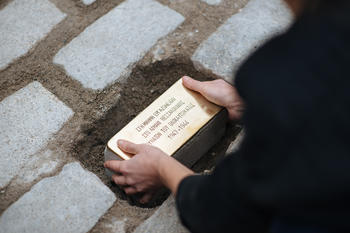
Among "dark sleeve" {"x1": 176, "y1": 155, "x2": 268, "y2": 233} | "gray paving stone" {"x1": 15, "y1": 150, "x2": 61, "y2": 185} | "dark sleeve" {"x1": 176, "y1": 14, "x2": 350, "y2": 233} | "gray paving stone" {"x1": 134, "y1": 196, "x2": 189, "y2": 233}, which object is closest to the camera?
"dark sleeve" {"x1": 176, "y1": 14, "x2": 350, "y2": 233}

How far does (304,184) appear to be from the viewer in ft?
2.09

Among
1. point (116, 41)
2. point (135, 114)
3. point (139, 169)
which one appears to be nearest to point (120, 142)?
point (139, 169)

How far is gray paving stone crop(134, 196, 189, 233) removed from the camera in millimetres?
1236

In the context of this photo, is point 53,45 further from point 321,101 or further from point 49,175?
point 321,101

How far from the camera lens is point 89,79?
5.17 ft

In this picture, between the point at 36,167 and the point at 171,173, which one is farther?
the point at 36,167

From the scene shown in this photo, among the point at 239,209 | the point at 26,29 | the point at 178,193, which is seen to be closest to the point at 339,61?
the point at 239,209

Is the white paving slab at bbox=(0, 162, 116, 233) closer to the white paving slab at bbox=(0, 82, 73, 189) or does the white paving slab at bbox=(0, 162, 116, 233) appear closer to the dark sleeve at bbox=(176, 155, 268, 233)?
the white paving slab at bbox=(0, 82, 73, 189)

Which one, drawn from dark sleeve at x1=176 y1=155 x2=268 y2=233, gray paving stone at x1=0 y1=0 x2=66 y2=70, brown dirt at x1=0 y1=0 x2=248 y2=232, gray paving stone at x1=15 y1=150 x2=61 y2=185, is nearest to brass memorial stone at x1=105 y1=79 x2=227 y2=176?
brown dirt at x1=0 y1=0 x2=248 y2=232

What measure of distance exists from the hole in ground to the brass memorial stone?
3.2 inches

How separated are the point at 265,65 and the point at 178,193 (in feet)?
1.61

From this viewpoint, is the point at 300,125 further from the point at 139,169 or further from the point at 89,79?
the point at 89,79

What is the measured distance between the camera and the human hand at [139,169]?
4.17 feet

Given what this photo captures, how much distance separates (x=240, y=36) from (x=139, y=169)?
2.74ft
